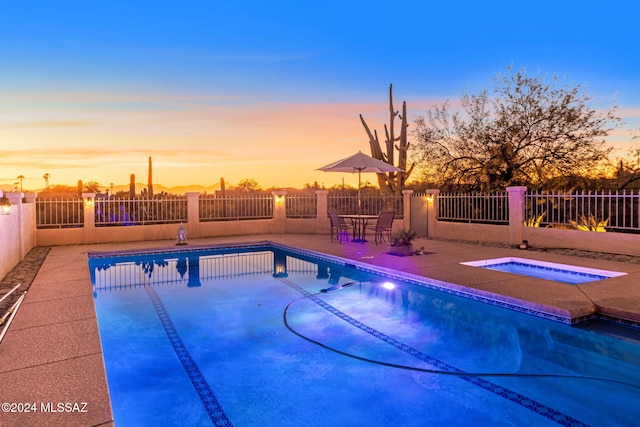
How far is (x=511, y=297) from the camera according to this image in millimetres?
5613

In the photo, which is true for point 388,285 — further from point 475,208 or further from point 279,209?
point 279,209

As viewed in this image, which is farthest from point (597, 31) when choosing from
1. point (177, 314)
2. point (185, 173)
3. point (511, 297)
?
point (185, 173)

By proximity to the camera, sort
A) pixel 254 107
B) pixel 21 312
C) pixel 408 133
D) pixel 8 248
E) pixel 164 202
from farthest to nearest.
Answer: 1. pixel 408 133
2. pixel 254 107
3. pixel 164 202
4. pixel 8 248
5. pixel 21 312

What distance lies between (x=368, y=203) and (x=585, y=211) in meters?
7.76

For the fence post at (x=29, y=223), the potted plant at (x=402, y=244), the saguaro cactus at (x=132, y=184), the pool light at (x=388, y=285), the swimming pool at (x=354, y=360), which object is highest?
the saguaro cactus at (x=132, y=184)

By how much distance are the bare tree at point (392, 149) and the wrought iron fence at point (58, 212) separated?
511 inches

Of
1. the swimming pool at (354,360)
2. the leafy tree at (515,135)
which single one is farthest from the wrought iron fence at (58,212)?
the leafy tree at (515,135)

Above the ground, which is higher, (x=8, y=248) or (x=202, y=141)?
(x=202, y=141)

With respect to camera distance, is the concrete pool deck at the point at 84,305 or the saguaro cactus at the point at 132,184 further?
the saguaro cactus at the point at 132,184

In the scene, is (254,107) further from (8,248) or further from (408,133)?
(8,248)

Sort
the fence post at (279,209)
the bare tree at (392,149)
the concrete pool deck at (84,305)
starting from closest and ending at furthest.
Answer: the concrete pool deck at (84,305), the fence post at (279,209), the bare tree at (392,149)

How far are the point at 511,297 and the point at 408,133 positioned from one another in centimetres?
1473

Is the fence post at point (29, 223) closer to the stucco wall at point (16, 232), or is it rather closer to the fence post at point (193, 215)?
the stucco wall at point (16, 232)

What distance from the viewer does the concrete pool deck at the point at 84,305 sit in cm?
281
